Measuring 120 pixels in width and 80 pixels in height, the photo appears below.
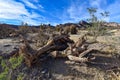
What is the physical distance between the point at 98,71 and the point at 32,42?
15.8 ft

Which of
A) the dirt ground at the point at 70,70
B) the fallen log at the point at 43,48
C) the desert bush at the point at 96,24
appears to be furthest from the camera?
the desert bush at the point at 96,24

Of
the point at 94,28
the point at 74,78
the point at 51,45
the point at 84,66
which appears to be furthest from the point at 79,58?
the point at 94,28

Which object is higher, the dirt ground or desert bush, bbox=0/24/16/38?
desert bush, bbox=0/24/16/38

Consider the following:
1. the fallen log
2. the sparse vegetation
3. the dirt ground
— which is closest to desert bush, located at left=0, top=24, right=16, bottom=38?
the sparse vegetation

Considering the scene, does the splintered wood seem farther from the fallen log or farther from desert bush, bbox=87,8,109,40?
desert bush, bbox=87,8,109,40

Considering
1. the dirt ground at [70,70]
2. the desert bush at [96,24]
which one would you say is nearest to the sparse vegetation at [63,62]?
the dirt ground at [70,70]

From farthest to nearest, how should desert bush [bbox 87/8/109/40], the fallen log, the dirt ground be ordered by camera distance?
desert bush [bbox 87/8/109/40], the fallen log, the dirt ground

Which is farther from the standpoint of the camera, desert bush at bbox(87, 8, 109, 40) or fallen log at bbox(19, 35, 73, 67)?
desert bush at bbox(87, 8, 109, 40)

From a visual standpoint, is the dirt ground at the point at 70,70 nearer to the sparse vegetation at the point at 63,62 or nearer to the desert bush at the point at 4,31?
the sparse vegetation at the point at 63,62

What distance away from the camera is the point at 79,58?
9.35m

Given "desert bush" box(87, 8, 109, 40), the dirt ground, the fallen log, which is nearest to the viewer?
the dirt ground

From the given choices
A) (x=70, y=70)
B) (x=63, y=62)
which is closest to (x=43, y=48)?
(x=63, y=62)


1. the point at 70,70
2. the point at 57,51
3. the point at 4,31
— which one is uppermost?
the point at 4,31

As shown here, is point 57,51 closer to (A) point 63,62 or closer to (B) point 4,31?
(A) point 63,62
